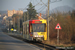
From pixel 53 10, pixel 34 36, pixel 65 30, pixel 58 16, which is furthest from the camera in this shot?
pixel 53 10

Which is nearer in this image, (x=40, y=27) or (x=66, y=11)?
(x=40, y=27)

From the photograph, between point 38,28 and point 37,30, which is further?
point 38,28

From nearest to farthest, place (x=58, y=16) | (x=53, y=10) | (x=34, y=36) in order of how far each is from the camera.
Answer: (x=34, y=36), (x=58, y=16), (x=53, y=10)

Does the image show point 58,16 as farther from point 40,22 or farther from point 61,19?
point 40,22

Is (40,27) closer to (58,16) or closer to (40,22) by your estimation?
(40,22)

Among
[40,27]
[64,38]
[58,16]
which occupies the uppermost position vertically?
[58,16]

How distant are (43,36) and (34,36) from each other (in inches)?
52.5

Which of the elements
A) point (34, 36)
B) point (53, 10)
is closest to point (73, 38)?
point (34, 36)

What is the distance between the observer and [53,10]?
32750 mm

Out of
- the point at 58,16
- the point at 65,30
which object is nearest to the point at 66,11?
the point at 58,16

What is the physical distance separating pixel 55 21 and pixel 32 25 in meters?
6.07

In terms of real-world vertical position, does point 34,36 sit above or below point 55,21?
below

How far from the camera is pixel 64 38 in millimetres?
28344

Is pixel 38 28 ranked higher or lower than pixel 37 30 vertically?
higher
